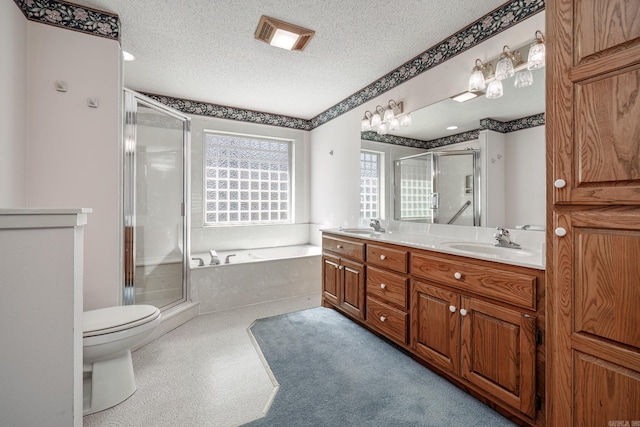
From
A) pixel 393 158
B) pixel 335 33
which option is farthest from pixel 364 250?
pixel 335 33

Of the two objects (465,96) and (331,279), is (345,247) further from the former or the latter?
(465,96)

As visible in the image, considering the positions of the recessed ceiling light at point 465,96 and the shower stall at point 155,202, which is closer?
the recessed ceiling light at point 465,96

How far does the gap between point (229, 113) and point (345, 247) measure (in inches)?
95.7

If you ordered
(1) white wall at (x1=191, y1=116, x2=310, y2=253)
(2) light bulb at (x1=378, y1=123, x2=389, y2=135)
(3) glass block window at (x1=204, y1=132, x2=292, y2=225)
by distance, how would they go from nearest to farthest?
1. (2) light bulb at (x1=378, y1=123, x2=389, y2=135)
2. (1) white wall at (x1=191, y1=116, x2=310, y2=253)
3. (3) glass block window at (x1=204, y1=132, x2=292, y2=225)

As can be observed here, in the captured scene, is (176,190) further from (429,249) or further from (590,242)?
(590,242)

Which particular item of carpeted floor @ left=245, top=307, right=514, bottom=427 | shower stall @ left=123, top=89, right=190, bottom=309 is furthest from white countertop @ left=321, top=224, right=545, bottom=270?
shower stall @ left=123, top=89, right=190, bottom=309

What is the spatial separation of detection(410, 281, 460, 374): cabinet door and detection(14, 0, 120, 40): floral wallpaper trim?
271 cm

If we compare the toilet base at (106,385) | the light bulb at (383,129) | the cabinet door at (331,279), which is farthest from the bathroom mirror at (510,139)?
the toilet base at (106,385)

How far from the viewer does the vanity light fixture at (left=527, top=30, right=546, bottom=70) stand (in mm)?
1613

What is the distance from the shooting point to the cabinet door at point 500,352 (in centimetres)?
126

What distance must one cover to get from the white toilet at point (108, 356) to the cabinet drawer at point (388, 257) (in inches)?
61.4

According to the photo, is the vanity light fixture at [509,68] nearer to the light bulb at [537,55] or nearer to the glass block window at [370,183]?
the light bulb at [537,55]

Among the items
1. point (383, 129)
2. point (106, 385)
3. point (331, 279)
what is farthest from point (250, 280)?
point (383, 129)

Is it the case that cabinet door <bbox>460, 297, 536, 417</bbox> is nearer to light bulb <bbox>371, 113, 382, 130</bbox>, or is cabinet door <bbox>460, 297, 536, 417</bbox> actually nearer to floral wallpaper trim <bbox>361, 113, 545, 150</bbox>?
floral wallpaper trim <bbox>361, 113, 545, 150</bbox>
